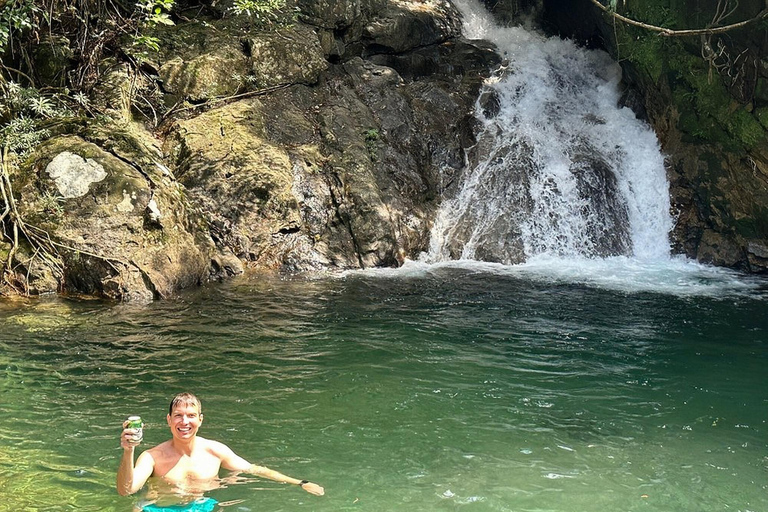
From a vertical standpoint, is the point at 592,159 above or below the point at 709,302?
above

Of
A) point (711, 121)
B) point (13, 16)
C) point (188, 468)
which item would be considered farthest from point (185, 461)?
point (711, 121)

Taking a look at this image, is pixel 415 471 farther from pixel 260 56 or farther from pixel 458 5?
pixel 458 5

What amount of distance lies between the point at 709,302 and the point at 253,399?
23.6ft

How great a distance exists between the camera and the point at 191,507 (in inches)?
169

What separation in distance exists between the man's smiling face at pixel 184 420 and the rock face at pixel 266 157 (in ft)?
19.7

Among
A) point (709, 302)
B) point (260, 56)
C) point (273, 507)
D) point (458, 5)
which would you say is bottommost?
point (273, 507)

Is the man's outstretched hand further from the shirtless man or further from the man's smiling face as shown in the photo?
the man's smiling face

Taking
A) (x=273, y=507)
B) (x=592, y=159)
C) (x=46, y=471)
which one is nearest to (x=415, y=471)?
(x=273, y=507)

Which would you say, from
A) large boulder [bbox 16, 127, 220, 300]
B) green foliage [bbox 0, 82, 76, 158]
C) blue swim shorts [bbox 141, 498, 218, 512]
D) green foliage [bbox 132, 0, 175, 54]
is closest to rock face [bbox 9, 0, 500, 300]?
large boulder [bbox 16, 127, 220, 300]

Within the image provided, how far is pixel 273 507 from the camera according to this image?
4.54 m

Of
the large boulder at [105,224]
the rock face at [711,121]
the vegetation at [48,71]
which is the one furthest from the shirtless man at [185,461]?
the rock face at [711,121]

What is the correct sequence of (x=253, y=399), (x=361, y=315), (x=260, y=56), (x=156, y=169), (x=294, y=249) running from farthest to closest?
(x=260, y=56)
(x=294, y=249)
(x=156, y=169)
(x=361, y=315)
(x=253, y=399)

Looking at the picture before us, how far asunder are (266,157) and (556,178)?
18.6 ft

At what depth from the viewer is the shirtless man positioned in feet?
14.5
